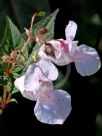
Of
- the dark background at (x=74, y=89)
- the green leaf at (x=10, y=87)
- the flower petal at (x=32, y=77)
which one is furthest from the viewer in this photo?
→ the dark background at (x=74, y=89)

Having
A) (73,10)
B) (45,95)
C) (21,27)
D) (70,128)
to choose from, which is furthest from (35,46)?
(73,10)

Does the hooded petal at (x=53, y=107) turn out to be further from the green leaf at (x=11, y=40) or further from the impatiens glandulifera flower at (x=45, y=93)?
the green leaf at (x=11, y=40)

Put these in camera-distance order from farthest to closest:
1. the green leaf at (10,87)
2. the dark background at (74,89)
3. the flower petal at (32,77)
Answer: the dark background at (74,89), the green leaf at (10,87), the flower petal at (32,77)

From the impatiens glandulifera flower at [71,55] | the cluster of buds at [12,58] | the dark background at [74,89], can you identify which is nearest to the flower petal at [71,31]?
the impatiens glandulifera flower at [71,55]

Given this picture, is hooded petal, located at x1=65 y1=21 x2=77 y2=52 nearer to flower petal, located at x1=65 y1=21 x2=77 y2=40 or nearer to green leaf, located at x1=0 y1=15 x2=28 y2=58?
flower petal, located at x1=65 y1=21 x2=77 y2=40

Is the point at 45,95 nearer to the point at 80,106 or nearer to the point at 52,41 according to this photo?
the point at 52,41

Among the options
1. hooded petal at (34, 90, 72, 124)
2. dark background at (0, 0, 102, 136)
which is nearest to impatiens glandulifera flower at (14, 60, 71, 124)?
hooded petal at (34, 90, 72, 124)

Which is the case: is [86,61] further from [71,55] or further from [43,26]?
[43,26]
